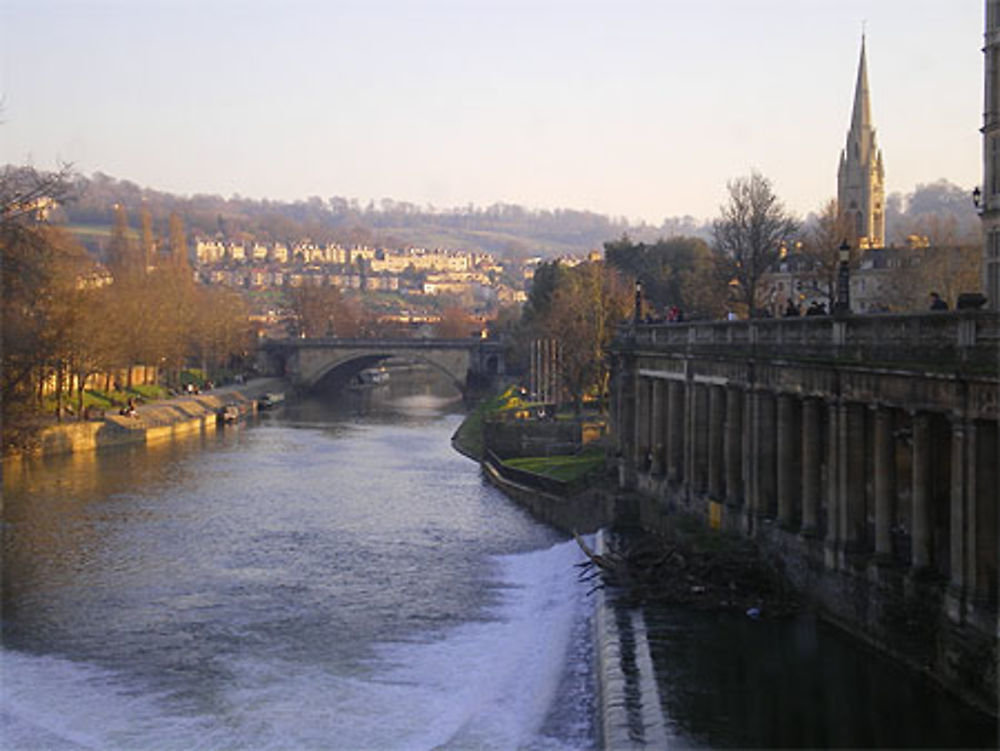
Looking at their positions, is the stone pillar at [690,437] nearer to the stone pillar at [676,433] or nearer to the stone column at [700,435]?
the stone column at [700,435]

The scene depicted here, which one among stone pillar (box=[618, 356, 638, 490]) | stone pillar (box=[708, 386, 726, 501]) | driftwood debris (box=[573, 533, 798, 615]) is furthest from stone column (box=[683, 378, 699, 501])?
stone pillar (box=[618, 356, 638, 490])

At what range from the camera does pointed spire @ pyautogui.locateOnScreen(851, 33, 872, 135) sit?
124 m

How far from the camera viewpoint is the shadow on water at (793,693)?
955 inches

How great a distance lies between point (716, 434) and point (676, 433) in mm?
4916

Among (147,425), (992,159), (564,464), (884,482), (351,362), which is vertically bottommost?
(147,425)

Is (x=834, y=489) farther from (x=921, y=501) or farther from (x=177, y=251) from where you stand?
(x=177, y=251)

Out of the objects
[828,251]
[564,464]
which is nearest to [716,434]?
[564,464]

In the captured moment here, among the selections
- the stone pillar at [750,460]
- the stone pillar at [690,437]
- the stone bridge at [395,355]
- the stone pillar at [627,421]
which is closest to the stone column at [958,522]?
the stone pillar at [750,460]

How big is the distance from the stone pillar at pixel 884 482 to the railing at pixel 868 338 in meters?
1.37

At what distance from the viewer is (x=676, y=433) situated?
48.1 metres

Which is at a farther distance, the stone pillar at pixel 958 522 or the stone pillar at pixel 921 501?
the stone pillar at pixel 921 501

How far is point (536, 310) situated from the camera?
131 m

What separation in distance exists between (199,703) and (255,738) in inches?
122

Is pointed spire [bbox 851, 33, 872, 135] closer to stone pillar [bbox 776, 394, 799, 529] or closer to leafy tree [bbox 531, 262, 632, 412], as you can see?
leafy tree [bbox 531, 262, 632, 412]
